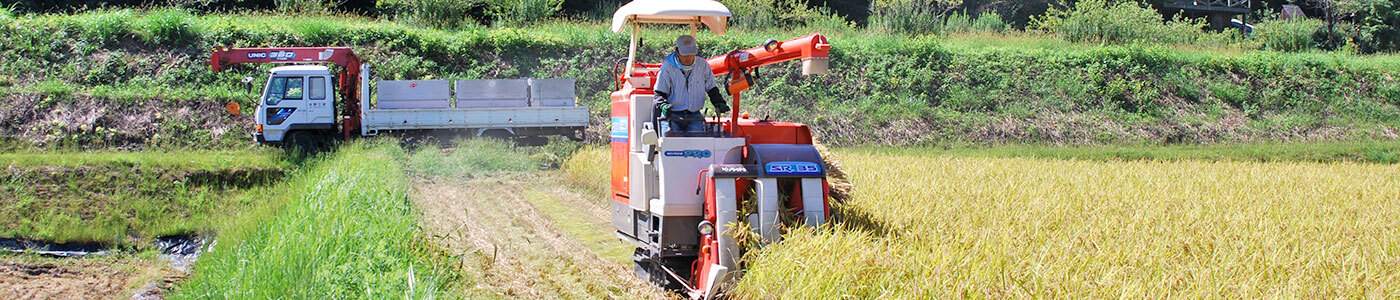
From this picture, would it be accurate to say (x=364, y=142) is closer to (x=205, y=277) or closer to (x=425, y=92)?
(x=425, y=92)

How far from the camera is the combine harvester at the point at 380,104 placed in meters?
18.2

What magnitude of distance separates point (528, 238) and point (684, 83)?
304 cm

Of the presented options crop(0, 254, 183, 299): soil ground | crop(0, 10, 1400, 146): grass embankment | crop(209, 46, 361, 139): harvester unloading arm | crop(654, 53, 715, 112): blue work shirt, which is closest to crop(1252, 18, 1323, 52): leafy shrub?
crop(0, 10, 1400, 146): grass embankment

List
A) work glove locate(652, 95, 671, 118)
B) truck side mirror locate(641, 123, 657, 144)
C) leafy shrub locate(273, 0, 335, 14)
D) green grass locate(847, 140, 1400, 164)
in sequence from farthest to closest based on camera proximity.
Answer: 1. leafy shrub locate(273, 0, 335, 14)
2. green grass locate(847, 140, 1400, 164)
3. work glove locate(652, 95, 671, 118)
4. truck side mirror locate(641, 123, 657, 144)

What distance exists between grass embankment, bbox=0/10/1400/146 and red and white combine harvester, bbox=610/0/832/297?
15316mm

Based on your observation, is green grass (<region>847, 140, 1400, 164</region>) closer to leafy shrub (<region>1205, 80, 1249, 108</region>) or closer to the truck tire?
leafy shrub (<region>1205, 80, 1249, 108</region>)

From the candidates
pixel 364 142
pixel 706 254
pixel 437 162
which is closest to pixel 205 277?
pixel 706 254

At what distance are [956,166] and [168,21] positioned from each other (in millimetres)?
18554

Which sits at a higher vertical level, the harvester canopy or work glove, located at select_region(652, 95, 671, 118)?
the harvester canopy

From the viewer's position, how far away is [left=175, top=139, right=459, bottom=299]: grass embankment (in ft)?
17.2

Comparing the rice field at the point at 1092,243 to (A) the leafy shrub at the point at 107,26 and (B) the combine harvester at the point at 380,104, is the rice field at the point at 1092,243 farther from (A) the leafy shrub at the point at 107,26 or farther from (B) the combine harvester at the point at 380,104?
(A) the leafy shrub at the point at 107,26

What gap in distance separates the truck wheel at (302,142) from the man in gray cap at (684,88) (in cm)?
1286

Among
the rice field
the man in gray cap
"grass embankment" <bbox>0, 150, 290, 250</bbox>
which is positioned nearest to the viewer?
the rice field

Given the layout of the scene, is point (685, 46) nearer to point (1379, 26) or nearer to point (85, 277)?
point (85, 277)
